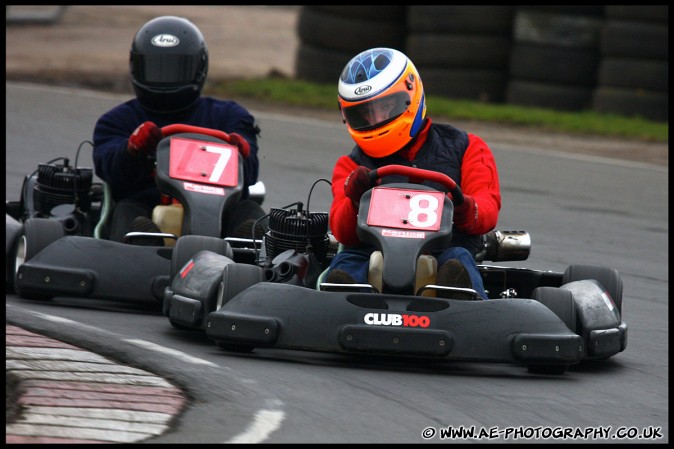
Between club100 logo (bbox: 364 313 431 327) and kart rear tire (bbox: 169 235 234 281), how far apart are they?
1048mm

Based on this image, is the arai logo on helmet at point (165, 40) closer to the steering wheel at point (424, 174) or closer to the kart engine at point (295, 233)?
the kart engine at point (295, 233)

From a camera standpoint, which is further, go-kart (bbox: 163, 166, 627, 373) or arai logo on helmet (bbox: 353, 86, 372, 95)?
arai logo on helmet (bbox: 353, 86, 372, 95)

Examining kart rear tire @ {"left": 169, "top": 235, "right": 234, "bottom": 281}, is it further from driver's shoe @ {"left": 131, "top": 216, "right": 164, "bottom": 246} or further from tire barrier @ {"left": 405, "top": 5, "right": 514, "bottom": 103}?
tire barrier @ {"left": 405, "top": 5, "right": 514, "bottom": 103}

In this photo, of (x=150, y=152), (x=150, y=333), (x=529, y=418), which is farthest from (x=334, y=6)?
(x=529, y=418)

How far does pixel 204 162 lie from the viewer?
20.6 feet

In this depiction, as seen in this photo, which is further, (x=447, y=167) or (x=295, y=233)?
(x=295, y=233)

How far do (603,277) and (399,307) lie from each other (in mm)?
1156

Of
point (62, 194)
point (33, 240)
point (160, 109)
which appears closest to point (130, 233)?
point (33, 240)

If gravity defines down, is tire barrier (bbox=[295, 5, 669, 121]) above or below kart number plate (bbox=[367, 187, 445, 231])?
above

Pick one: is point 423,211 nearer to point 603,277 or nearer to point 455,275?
point 455,275

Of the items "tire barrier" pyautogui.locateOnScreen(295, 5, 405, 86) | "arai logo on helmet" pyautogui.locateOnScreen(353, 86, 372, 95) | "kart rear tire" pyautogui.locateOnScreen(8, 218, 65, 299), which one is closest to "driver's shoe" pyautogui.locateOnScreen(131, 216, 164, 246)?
"kart rear tire" pyautogui.locateOnScreen(8, 218, 65, 299)

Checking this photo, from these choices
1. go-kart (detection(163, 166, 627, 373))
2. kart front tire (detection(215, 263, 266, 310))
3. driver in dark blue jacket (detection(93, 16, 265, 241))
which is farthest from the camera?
driver in dark blue jacket (detection(93, 16, 265, 241))

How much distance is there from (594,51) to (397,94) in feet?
29.7

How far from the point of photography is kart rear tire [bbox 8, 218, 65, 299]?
19.9 ft
